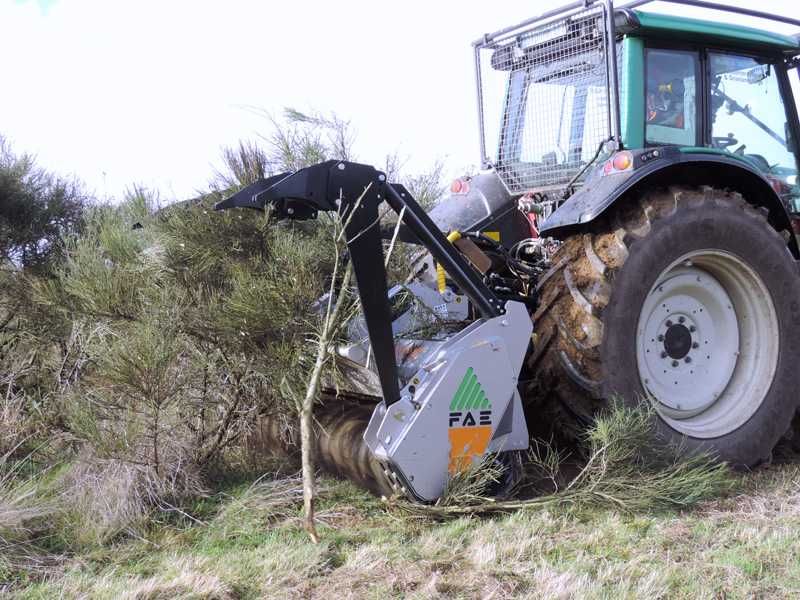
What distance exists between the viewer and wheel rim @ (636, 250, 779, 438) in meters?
4.20

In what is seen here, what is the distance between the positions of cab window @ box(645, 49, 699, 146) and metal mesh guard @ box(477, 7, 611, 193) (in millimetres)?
263

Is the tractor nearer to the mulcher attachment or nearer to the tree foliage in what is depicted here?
the mulcher attachment

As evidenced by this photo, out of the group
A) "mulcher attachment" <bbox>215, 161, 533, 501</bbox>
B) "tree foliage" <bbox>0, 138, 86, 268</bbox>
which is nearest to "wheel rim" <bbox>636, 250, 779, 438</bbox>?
"mulcher attachment" <bbox>215, 161, 533, 501</bbox>

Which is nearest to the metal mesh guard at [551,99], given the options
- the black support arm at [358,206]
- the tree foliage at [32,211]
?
the black support arm at [358,206]

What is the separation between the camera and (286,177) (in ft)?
11.2

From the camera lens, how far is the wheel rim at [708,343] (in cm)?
420

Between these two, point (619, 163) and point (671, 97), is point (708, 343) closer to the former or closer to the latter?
point (619, 163)

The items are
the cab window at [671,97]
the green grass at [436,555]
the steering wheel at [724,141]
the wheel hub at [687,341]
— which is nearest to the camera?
the green grass at [436,555]

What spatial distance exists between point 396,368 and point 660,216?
1.52 metres

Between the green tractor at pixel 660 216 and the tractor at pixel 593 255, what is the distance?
0.01 meters

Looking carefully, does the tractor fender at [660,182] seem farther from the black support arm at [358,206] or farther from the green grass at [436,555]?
the green grass at [436,555]

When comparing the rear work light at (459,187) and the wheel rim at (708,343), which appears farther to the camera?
the rear work light at (459,187)

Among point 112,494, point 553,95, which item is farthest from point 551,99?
point 112,494

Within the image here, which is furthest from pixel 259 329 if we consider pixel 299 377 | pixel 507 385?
pixel 507 385
